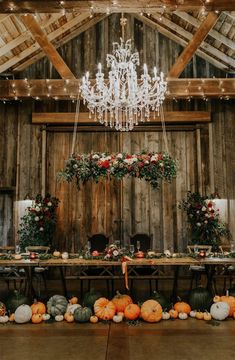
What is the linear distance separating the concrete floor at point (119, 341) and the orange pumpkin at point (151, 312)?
76 mm

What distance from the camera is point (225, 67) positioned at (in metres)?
7.88

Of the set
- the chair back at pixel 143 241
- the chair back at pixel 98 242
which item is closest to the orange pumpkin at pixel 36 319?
the chair back at pixel 98 242

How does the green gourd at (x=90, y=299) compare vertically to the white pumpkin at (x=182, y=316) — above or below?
above

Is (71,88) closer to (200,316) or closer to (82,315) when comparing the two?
(82,315)

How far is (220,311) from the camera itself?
14.2 ft

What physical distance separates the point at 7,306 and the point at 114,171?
2339mm

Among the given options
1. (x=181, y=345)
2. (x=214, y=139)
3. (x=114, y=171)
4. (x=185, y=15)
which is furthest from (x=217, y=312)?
(x=185, y=15)

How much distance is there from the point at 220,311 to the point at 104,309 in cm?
137

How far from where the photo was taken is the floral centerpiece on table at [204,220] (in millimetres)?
7086

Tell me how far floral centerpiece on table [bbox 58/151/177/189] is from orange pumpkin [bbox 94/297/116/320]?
1.84 metres

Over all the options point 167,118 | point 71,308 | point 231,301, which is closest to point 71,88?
point 167,118

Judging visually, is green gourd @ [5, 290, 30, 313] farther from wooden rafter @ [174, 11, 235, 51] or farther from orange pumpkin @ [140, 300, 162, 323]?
wooden rafter @ [174, 11, 235, 51]

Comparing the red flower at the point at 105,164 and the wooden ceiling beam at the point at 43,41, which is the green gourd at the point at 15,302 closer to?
the red flower at the point at 105,164

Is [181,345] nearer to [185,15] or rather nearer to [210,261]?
A: [210,261]
